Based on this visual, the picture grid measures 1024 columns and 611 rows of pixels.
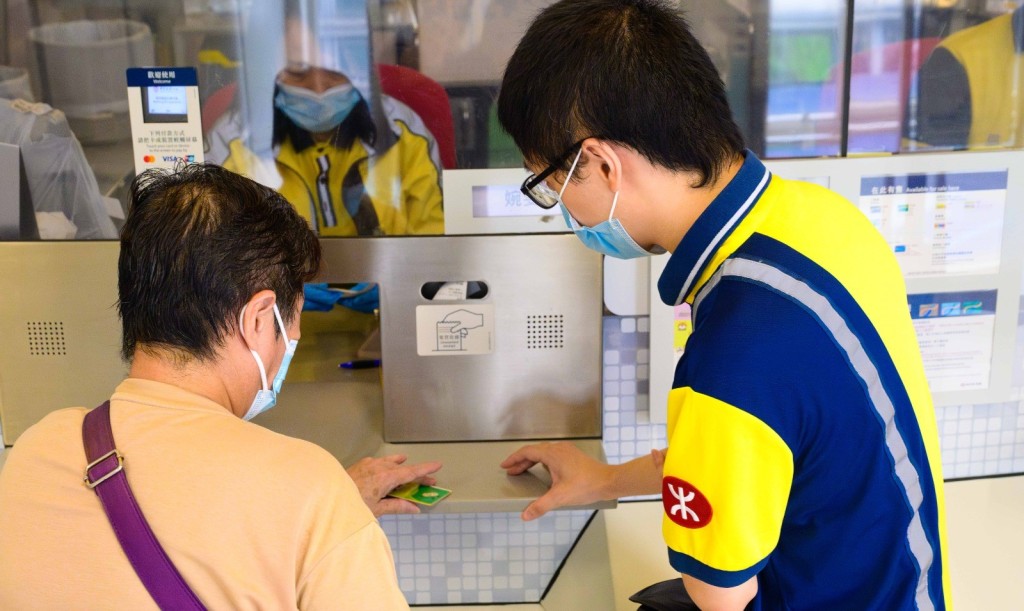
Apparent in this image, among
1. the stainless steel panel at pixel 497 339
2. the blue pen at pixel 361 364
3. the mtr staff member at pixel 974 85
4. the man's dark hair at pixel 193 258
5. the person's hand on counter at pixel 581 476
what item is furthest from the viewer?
the blue pen at pixel 361 364

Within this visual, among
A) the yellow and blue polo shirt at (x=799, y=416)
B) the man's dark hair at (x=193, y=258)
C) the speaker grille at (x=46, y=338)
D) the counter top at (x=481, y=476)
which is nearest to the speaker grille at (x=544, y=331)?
the counter top at (x=481, y=476)

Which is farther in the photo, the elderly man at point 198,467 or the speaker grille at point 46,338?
the speaker grille at point 46,338

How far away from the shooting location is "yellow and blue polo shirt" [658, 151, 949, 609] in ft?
3.03

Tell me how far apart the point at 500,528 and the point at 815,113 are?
1.00 meters

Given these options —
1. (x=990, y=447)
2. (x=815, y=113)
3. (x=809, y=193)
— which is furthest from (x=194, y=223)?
(x=990, y=447)

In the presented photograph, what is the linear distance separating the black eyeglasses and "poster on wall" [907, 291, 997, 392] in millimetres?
992

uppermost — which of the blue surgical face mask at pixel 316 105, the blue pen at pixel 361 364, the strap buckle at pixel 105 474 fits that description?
the blue surgical face mask at pixel 316 105

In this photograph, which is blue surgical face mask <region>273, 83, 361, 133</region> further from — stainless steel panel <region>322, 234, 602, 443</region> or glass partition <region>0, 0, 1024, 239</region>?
stainless steel panel <region>322, 234, 602, 443</region>

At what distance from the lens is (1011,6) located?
68.2 inches

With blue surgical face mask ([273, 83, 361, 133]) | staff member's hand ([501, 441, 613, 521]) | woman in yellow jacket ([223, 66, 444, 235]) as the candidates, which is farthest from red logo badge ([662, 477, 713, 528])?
blue surgical face mask ([273, 83, 361, 133])

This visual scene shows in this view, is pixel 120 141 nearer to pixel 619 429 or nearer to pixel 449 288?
pixel 449 288

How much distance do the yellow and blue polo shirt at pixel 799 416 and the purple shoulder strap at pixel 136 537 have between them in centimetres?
50

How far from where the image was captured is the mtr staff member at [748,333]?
93cm

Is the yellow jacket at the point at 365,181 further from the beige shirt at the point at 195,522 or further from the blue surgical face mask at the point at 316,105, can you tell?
the beige shirt at the point at 195,522
